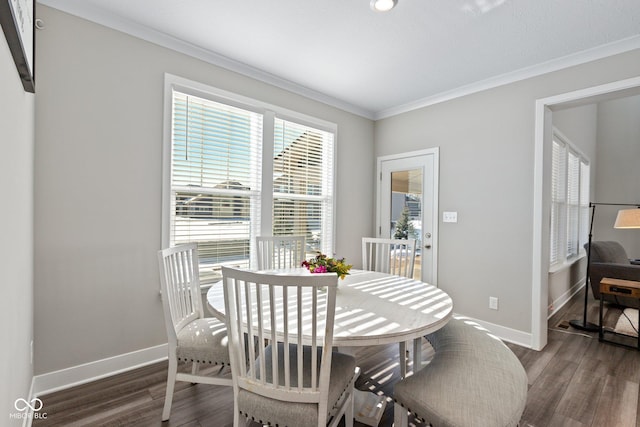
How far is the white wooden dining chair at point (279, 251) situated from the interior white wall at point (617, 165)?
19.6 ft

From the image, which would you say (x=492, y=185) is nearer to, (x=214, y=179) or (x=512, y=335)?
(x=512, y=335)

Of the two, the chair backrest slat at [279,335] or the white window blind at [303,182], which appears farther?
the white window blind at [303,182]

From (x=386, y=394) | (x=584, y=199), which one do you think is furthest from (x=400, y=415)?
(x=584, y=199)

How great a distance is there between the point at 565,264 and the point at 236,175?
462 cm

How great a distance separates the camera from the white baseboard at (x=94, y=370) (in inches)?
80.7

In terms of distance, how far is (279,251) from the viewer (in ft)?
9.38

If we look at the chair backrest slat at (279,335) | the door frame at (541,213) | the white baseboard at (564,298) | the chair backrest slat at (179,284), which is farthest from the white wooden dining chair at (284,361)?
the white baseboard at (564,298)

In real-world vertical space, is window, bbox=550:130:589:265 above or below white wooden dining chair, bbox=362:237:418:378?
above

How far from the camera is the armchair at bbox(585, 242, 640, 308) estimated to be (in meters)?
3.66

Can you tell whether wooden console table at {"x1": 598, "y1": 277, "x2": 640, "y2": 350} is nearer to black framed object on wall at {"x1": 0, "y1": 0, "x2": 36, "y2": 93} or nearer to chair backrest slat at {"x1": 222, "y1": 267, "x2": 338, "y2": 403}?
chair backrest slat at {"x1": 222, "y1": 267, "x2": 338, "y2": 403}

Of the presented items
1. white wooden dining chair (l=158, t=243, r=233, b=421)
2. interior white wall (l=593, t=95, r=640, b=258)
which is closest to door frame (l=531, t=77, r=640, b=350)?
white wooden dining chair (l=158, t=243, r=233, b=421)

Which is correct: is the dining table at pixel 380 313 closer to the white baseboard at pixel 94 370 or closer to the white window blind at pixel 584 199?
the white baseboard at pixel 94 370

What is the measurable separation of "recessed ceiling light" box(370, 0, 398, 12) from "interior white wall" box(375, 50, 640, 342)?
5.87ft

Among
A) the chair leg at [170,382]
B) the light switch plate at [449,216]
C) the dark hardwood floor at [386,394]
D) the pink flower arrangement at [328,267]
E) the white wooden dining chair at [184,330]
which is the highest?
the light switch plate at [449,216]
